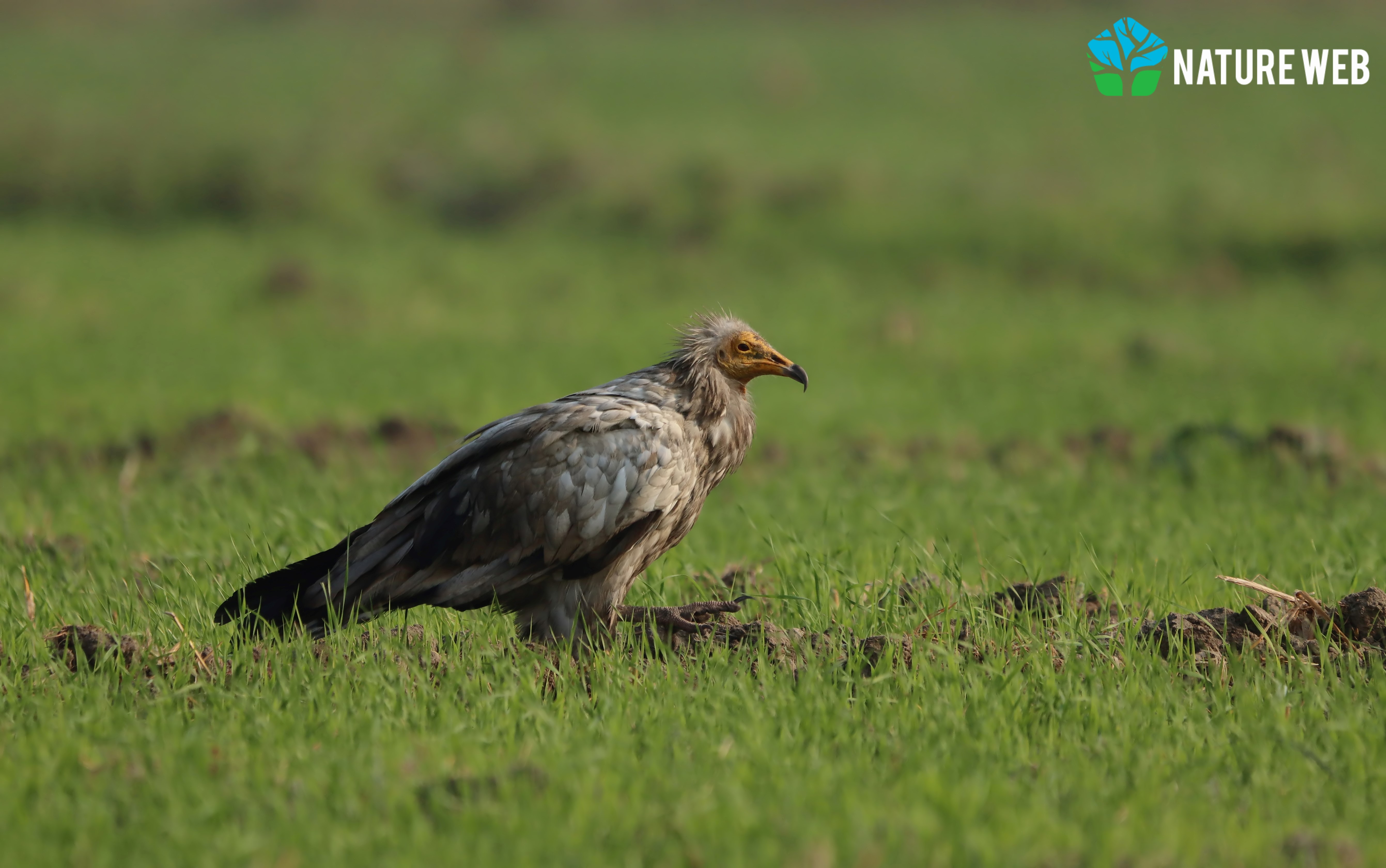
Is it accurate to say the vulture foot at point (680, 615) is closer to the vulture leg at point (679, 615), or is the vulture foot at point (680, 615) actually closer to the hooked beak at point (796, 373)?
the vulture leg at point (679, 615)

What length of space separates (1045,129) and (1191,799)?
102ft

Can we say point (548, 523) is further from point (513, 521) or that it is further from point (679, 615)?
point (679, 615)

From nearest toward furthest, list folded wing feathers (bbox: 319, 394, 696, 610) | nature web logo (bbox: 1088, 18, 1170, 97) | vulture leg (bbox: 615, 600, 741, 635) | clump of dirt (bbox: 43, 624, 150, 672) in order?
clump of dirt (bbox: 43, 624, 150, 672) → folded wing feathers (bbox: 319, 394, 696, 610) → vulture leg (bbox: 615, 600, 741, 635) → nature web logo (bbox: 1088, 18, 1170, 97)

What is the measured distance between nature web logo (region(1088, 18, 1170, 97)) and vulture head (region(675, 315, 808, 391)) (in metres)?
30.8

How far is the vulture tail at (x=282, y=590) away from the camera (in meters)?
5.84

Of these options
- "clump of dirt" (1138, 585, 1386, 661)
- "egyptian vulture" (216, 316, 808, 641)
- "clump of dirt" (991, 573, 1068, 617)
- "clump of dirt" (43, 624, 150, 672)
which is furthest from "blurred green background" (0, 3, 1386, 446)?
"egyptian vulture" (216, 316, 808, 641)

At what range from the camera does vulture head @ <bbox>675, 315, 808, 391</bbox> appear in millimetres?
6168

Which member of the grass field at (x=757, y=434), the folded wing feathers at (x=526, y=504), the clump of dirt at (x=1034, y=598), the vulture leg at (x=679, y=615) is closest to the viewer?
the grass field at (x=757, y=434)

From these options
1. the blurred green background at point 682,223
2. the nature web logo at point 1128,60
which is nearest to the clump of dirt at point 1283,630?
the blurred green background at point 682,223

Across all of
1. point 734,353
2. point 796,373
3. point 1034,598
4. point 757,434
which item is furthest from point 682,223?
point 1034,598

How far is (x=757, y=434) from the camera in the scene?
13.6 metres

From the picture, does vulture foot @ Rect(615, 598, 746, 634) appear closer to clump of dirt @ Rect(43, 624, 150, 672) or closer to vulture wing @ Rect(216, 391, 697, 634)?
vulture wing @ Rect(216, 391, 697, 634)

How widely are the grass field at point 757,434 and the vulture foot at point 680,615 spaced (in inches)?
11.9

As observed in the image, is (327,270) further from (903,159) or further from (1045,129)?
(1045,129)
